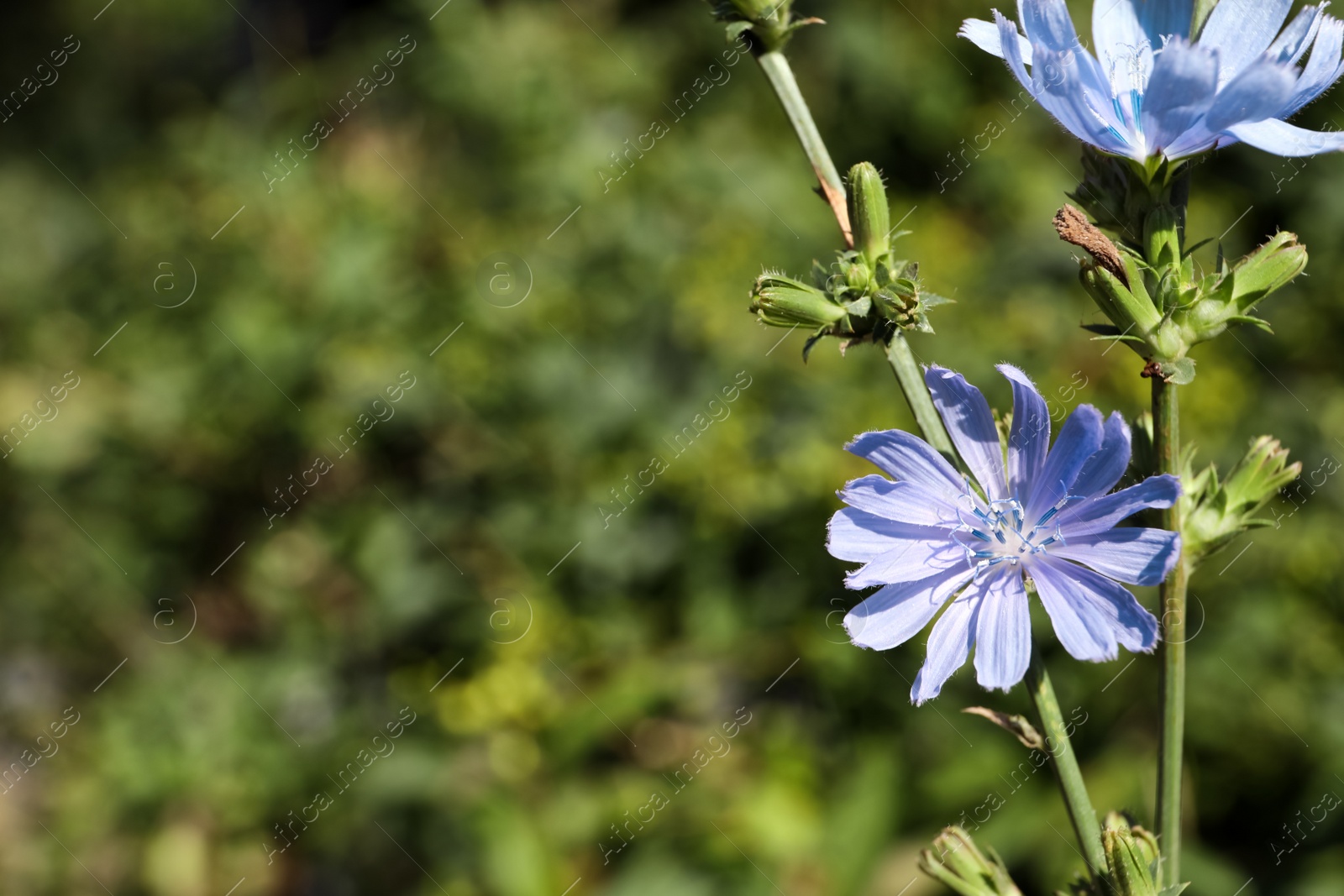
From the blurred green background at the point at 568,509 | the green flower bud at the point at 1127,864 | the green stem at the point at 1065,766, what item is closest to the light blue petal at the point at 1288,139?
the green stem at the point at 1065,766

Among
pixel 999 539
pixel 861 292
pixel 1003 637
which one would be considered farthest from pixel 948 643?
pixel 861 292

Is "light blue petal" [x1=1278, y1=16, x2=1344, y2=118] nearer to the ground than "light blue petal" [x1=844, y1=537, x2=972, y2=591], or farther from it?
farther from it

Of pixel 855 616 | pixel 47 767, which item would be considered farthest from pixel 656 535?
pixel 47 767

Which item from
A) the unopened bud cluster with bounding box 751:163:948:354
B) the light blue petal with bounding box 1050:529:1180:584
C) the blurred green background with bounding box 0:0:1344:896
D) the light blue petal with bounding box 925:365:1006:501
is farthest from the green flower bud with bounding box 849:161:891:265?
the blurred green background with bounding box 0:0:1344:896

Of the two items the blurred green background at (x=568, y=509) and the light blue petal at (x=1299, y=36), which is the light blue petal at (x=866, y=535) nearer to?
the light blue petal at (x=1299, y=36)

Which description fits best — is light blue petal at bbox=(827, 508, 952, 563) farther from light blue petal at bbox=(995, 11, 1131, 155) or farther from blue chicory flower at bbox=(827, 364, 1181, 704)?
light blue petal at bbox=(995, 11, 1131, 155)
